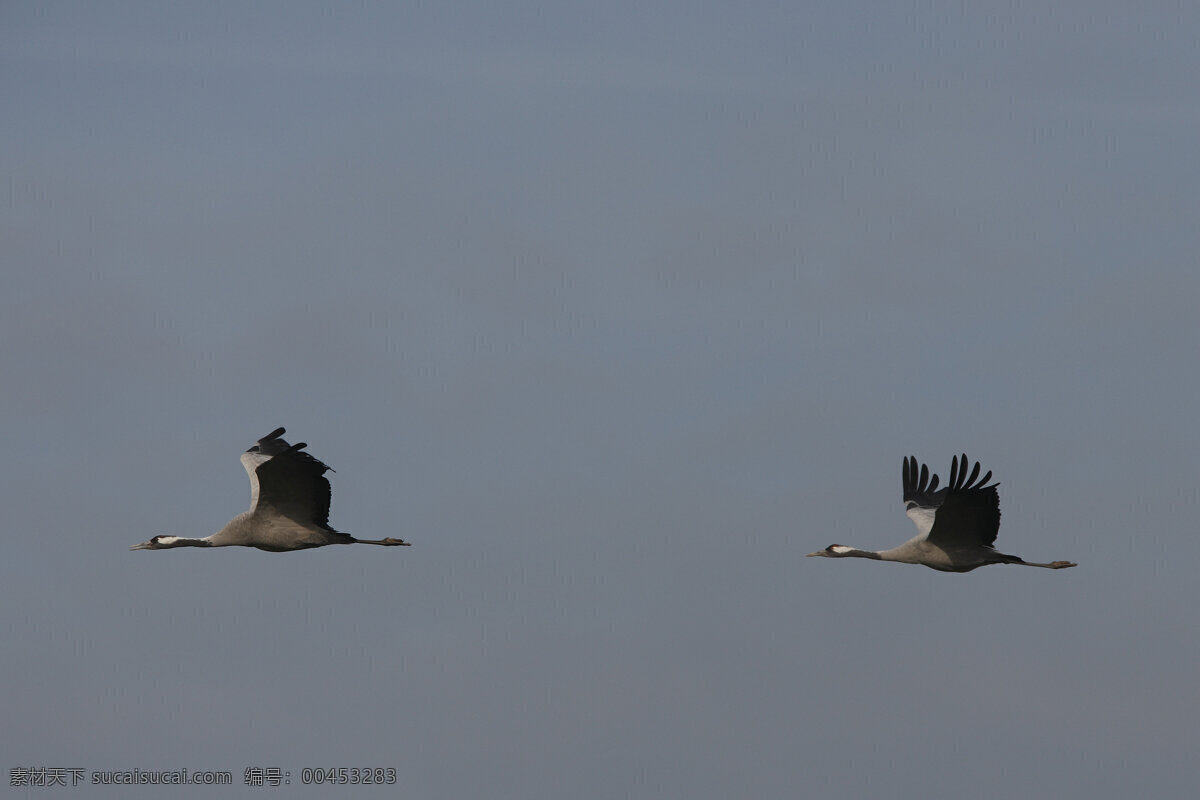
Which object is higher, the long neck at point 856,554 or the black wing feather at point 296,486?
the black wing feather at point 296,486

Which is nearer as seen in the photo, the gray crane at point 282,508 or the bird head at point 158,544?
the gray crane at point 282,508

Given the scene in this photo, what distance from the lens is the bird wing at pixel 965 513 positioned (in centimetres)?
2680

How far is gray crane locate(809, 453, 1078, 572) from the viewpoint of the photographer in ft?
88.3

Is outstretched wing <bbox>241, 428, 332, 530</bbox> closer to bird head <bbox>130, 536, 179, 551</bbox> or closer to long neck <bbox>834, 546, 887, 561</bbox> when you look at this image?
bird head <bbox>130, 536, 179, 551</bbox>

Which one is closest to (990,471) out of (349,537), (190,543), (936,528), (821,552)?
(936,528)

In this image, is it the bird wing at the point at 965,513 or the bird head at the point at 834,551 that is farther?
the bird head at the point at 834,551

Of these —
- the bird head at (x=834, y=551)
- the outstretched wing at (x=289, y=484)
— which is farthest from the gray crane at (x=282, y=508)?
the bird head at (x=834, y=551)

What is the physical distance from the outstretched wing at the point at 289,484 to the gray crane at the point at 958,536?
804 cm

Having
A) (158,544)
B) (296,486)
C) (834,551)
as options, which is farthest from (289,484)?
(834,551)

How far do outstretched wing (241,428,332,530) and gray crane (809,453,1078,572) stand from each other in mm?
8044

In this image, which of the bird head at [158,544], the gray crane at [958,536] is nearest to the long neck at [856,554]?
the gray crane at [958,536]

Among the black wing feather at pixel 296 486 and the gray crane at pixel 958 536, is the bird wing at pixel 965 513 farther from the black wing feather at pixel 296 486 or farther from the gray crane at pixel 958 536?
the black wing feather at pixel 296 486

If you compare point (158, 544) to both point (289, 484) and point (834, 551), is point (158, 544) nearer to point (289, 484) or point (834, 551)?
point (289, 484)

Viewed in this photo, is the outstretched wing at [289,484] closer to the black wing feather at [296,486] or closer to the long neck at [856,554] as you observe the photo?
the black wing feather at [296,486]
